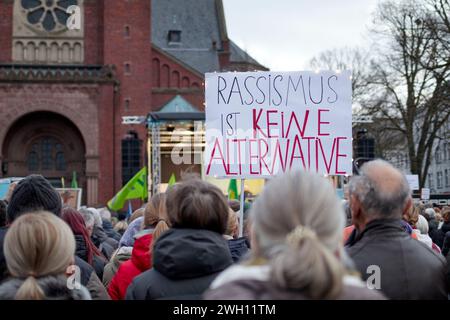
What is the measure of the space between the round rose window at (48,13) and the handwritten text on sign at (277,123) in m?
33.0

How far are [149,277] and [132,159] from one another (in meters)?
25.9

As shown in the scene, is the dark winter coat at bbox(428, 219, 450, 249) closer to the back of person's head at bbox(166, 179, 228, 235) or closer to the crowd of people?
the crowd of people

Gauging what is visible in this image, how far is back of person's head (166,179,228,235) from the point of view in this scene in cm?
391

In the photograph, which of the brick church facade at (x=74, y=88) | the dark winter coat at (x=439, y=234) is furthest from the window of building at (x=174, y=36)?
the dark winter coat at (x=439, y=234)

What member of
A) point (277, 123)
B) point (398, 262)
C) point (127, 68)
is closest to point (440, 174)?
point (127, 68)

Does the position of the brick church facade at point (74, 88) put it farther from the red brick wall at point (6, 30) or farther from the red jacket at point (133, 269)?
the red jacket at point (133, 269)

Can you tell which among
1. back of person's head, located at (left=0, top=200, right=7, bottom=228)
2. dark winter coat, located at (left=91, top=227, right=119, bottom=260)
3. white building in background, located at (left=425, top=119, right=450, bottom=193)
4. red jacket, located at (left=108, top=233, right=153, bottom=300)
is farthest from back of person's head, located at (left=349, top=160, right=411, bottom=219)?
white building in background, located at (left=425, top=119, right=450, bottom=193)

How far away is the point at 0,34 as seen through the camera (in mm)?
38562

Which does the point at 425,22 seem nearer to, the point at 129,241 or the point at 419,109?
the point at 419,109

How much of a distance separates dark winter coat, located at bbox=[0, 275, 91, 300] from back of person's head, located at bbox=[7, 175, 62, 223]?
1754 mm

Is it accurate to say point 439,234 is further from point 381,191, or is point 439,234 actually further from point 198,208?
point 198,208

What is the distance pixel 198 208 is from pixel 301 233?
1.41m

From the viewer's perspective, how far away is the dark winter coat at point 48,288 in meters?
3.20
